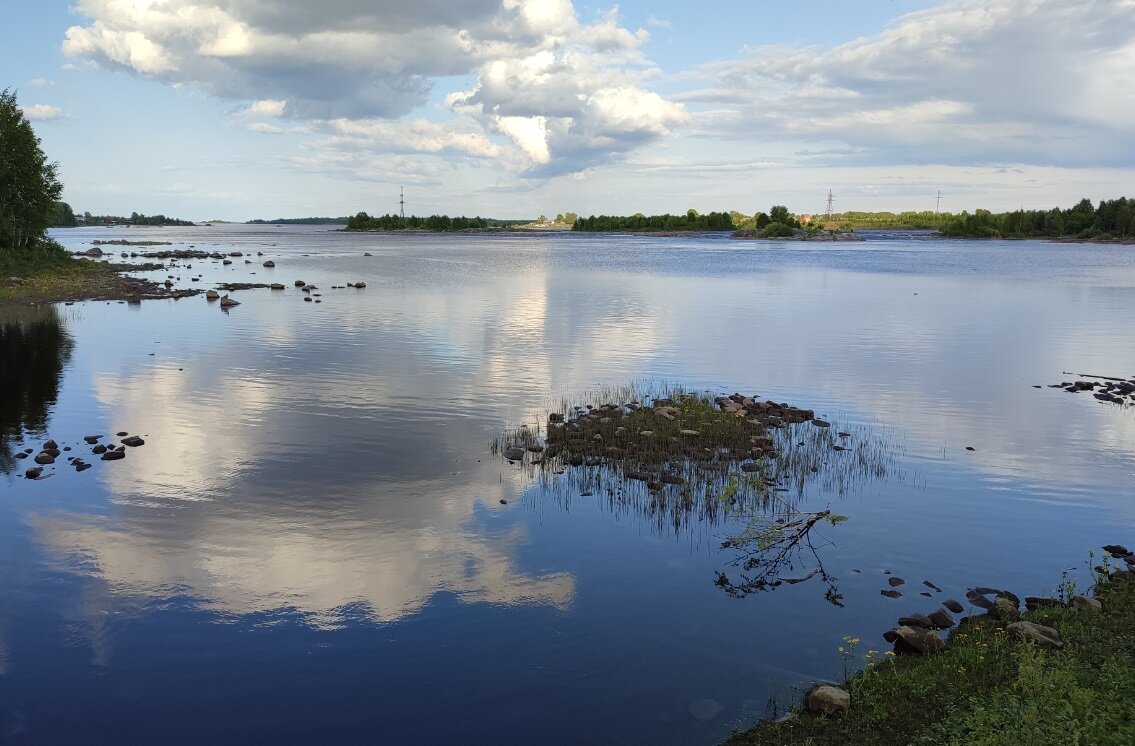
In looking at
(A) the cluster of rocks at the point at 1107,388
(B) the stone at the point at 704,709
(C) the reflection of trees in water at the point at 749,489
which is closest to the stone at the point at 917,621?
(C) the reflection of trees in water at the point at 749,489

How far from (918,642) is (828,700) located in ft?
9.00

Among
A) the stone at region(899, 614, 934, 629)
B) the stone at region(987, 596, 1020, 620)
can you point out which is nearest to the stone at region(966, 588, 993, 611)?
the stone at region(987, 596, 1020, 620)

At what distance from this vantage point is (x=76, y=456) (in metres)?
24.3

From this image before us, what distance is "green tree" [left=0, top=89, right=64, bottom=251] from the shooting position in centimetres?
8006

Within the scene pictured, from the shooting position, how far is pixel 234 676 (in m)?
12.8

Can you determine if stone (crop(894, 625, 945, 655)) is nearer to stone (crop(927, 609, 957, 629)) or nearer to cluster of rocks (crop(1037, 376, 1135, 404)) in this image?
stone (crop(927, 609, 957, 629))

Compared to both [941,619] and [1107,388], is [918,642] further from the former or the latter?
[1107,388]

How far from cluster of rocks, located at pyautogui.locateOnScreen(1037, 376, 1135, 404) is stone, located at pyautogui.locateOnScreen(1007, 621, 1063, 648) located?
24647mm

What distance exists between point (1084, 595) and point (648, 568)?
833cm

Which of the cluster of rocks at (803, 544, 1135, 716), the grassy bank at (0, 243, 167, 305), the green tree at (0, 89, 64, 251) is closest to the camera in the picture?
the cluster of rocks at (803, 544, 1135, 716)

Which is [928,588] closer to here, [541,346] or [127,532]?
[127,532]

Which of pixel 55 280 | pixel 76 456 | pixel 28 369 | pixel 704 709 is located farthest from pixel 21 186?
pixel 704 709

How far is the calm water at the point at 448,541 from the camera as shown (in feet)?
40.7

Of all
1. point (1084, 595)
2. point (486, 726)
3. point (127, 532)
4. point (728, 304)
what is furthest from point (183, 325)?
point (1084, 595)
